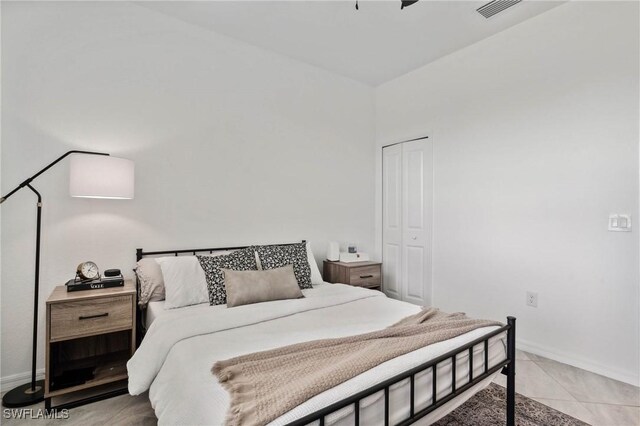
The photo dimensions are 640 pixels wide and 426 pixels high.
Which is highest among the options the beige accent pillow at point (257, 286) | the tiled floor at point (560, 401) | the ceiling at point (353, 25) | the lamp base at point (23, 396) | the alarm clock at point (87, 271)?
the ceiling at point (353, 25)

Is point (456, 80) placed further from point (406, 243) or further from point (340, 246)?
point (340, 246)

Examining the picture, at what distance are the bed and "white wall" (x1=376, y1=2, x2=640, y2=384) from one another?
4.22 ft

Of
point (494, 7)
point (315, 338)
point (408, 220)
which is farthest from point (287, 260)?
point (494, 7)

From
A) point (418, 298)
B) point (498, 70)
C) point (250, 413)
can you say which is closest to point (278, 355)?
point (250, 413)

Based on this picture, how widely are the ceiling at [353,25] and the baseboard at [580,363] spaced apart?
2.85 m

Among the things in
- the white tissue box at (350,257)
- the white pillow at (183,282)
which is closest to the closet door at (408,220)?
the white tissue box at (350,257)

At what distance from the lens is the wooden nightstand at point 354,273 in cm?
341

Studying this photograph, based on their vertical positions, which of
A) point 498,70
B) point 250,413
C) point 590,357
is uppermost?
point 498,70

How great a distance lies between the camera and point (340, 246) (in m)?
3.96

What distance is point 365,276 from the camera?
3521 mm

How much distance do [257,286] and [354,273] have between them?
55.1 inches

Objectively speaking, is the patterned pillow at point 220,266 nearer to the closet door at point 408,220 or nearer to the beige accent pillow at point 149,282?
the beige accent pillow at point 149,282

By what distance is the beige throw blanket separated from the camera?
3.43 feet

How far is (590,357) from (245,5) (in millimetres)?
3878
